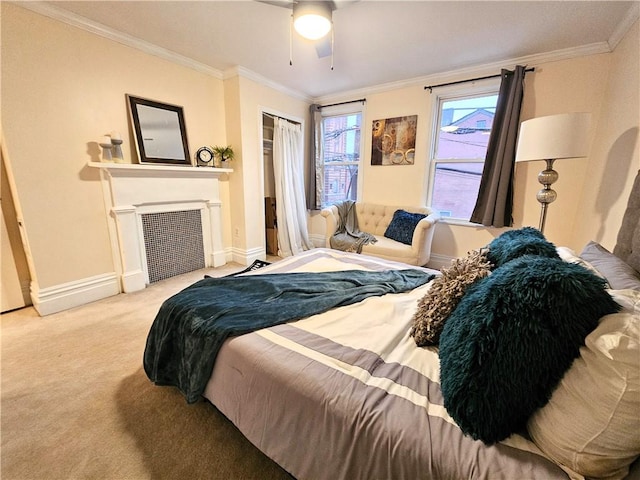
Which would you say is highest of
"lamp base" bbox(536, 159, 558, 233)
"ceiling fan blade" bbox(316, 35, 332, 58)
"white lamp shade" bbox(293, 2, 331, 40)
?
"ceiling fan blade" bbox(316, 35, 332, 58)

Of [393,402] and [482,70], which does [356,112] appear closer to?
[482,70]

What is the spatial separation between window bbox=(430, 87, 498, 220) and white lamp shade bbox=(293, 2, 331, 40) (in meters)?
2.13

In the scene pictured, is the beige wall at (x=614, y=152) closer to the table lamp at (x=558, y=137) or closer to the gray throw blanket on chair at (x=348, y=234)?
the table lamp at (x=558, y=137)

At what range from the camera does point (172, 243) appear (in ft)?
10.3

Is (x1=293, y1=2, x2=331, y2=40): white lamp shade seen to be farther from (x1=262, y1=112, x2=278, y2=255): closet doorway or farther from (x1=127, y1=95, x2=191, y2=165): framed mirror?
(x1=262, y1=112, x2=278, y2=255): closet doorway

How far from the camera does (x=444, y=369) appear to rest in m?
0.82

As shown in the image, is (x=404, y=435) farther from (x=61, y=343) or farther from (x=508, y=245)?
(x=61, y=343)

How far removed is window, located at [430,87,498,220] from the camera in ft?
10.6

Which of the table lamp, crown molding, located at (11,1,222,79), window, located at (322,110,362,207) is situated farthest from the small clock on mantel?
the table lamp

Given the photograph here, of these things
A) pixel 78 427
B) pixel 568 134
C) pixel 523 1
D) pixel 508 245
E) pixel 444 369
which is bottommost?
pixel 78 427

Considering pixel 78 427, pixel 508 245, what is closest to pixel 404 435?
pixel 508 245

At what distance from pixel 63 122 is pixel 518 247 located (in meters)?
3.40

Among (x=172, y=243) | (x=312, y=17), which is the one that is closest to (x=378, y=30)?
(x=312, y=17)

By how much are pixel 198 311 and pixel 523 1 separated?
3.00 meters
